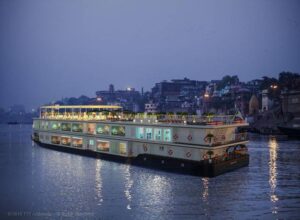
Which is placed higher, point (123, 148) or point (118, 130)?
point (118, 130)

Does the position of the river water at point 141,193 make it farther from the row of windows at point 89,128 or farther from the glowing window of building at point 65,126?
the glowing window of building at point 65,126

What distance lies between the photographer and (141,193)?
2583 cm

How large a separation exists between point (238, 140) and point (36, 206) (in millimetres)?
21676

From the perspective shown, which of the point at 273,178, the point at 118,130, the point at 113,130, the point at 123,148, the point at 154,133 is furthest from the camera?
the point at 113,130

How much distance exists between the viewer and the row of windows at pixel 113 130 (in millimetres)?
33875

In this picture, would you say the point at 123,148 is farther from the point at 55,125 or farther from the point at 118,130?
the point at 55,125

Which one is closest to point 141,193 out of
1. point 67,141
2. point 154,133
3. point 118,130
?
point 154,133

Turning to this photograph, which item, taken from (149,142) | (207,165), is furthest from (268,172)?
(149,142)

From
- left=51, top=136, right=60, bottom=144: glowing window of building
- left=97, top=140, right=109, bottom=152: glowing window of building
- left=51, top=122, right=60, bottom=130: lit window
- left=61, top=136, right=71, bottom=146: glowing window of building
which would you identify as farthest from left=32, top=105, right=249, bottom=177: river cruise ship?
left=51, top=122, right=60, bottom=130: lit window

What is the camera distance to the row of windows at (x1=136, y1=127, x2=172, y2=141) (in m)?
33.4

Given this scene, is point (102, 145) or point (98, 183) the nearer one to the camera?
point (98, 183)

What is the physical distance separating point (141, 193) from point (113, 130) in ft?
52.3

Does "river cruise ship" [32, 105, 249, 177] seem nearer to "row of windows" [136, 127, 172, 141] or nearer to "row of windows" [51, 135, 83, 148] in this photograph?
"row of windows" [136, 127, 172, 141]

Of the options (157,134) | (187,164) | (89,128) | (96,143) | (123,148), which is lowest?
(187,164)
